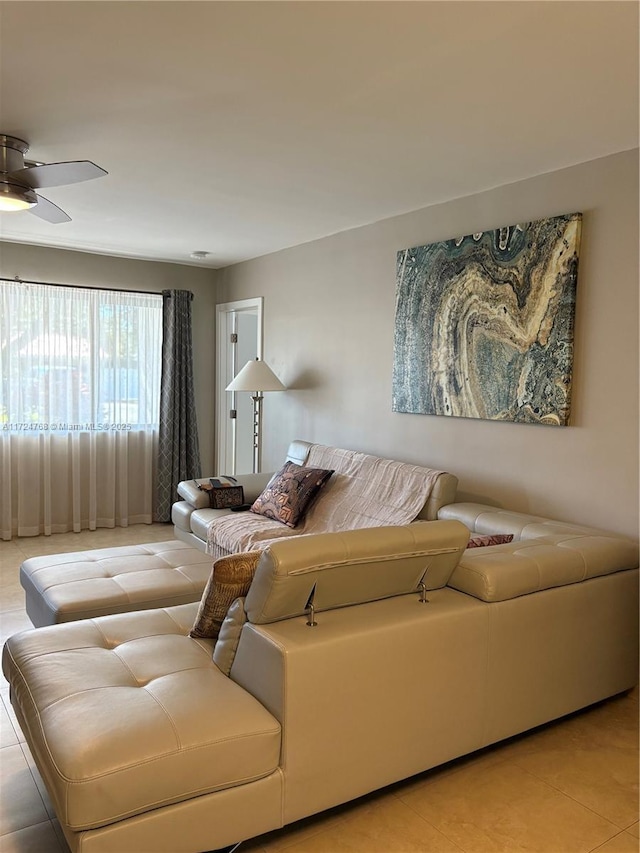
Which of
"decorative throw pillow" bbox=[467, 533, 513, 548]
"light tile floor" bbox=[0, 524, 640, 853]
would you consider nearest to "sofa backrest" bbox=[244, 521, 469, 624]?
"decorative throw pillow" bbox=[467, 533, 513, 548]

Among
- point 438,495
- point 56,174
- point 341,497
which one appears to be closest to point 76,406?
point 341,497

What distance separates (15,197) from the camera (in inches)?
120

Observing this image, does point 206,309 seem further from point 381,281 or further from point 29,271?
point 381,281

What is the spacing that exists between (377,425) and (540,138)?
2.14 m

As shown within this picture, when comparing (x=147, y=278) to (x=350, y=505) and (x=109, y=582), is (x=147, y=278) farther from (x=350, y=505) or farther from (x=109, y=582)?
(x=109, y=582)

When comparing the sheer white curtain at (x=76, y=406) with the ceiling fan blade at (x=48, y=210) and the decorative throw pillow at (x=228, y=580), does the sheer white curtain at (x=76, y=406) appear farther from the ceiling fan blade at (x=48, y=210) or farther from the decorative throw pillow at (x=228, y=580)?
the decorative throw pillow at (x=228, y=580)

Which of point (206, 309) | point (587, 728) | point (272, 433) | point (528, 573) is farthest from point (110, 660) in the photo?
point (206, 309)

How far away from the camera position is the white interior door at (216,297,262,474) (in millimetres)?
6324

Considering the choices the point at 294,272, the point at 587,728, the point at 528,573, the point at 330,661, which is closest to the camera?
the point at 330,661

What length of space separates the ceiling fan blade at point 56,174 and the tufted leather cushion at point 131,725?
1.86 m

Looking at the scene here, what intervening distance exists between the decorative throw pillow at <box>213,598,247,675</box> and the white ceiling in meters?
1.78

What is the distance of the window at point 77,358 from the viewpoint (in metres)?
5.35

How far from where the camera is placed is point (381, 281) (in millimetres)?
4422

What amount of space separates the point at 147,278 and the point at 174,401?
3.78 ft
